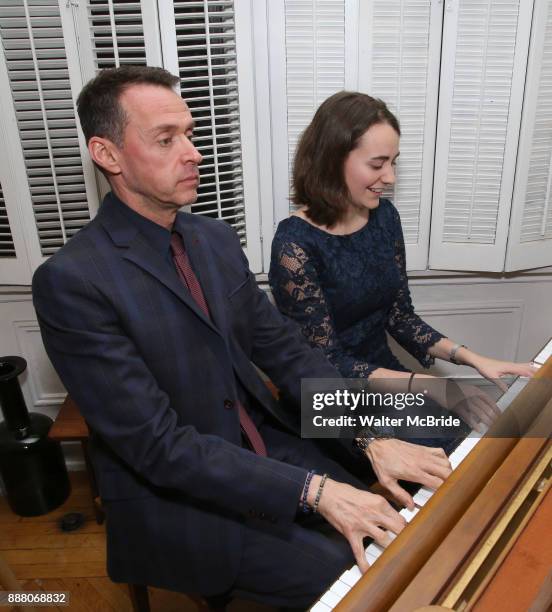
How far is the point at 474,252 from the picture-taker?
2232 millimetres

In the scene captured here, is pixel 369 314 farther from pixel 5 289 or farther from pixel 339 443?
pixel 5 289

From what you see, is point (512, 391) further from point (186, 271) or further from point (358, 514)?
point (186, 271)

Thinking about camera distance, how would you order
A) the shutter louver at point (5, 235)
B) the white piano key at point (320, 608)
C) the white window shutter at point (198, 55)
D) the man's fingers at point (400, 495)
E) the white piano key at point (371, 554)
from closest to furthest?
the white piano key at point (320, 608)
the white piano key at point (371, 554)
the man's fingers at point (400, 495)
the white window shutter at point (198, 55)
the shutter louver at point (5, 235)

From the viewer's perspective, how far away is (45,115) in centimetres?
189

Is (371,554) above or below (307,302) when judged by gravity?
below

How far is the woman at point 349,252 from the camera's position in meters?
1.71

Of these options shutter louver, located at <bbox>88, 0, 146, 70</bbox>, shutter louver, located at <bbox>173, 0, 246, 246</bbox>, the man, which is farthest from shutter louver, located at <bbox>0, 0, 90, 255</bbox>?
the man

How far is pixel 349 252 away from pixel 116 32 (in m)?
0.95

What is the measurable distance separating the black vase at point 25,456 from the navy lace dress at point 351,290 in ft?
3.33

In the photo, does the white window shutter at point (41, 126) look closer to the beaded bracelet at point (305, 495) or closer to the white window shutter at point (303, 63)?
the white window shutter at point (303, 63)

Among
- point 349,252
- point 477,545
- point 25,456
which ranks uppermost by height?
point 349,252

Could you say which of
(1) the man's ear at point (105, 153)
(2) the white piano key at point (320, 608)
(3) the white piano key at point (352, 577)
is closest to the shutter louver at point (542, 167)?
(1) the man's ear at point (105, 153)

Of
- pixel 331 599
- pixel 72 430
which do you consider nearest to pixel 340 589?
pixel 331 599

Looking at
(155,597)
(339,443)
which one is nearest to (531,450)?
(339,443)
